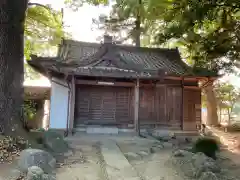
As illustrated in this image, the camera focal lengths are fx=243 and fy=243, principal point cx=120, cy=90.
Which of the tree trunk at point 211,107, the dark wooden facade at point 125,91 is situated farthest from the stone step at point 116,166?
the tree trunk at point 211,107

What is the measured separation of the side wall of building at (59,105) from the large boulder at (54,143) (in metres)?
3.99

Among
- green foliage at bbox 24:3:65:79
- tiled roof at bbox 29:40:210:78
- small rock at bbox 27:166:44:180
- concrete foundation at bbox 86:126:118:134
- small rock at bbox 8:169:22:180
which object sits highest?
green foliage at bbox 24:3:65:79

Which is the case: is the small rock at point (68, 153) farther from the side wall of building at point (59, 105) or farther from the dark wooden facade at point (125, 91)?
the side wall of building at point (59, 105)

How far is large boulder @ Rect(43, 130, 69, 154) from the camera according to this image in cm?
778

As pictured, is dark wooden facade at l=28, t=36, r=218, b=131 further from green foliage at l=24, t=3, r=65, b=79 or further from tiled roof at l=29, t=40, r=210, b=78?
green foliage at l=24, t=3, r=65, b=79

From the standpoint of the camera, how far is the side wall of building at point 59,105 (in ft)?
40.4

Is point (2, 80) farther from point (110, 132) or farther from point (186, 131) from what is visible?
point (186, 131)

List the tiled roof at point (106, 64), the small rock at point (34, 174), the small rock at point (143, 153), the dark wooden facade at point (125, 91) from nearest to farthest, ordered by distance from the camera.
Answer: the small rock at point (34, 174), the small rock at point (143, 153), the tiled roof at point (106, 64), the dark wooden facade at point (125, 91)

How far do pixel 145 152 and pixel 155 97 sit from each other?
16.1 feet

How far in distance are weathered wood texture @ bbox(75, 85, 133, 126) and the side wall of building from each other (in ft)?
2.00

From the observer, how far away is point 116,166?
6551 mm

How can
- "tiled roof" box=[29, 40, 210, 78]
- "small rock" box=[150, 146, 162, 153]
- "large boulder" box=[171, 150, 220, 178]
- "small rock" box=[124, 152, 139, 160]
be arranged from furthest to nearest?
1. "tiled roof" box=[29, 40, 210, 78]
2. "small rock" box=[150, 146, 162, 153]
3. "small rock" box=[124, 152, 139, 160]
4. "large boulder" box=[171, 150, 220, 178]

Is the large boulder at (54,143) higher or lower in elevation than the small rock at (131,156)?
higher

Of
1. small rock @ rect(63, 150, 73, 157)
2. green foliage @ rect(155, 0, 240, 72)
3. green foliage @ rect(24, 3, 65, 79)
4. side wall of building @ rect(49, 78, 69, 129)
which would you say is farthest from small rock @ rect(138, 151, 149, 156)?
green foliage @ rect(24, 3, 65, 79)
